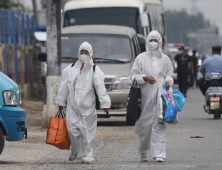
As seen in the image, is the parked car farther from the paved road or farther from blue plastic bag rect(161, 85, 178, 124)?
blue plastic bag rect(161, 85, 178, 124)

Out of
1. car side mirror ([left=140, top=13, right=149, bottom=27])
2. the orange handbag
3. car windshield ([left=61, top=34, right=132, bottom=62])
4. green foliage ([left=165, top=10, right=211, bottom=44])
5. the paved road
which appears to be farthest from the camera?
green foliage ([left=165, top=10, right=211, bottom=44])

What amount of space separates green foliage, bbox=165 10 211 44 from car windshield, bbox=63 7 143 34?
8203 cm

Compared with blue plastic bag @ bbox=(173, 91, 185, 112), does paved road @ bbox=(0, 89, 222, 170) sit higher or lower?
lower

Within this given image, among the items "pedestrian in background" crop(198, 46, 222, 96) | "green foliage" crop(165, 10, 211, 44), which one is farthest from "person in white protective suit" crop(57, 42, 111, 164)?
"green foliage" crop(165, 10, 211, 44)

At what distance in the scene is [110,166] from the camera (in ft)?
27.9

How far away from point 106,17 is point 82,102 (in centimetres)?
1098

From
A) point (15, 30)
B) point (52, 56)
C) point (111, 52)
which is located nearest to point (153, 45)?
point (52, 56)

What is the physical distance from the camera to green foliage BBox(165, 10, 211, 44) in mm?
106619

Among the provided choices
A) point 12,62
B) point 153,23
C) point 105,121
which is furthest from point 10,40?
point 105,121

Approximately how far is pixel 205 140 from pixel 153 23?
1304 cm

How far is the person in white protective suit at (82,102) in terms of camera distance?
8.80 meters

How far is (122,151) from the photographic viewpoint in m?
10.1

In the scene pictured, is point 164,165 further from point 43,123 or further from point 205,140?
point 43,123

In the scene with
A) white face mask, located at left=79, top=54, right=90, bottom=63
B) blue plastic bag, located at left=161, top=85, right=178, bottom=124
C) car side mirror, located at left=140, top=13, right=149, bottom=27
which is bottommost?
blue plastic bag, located at left=161, top=85, right=178, bottom=124
